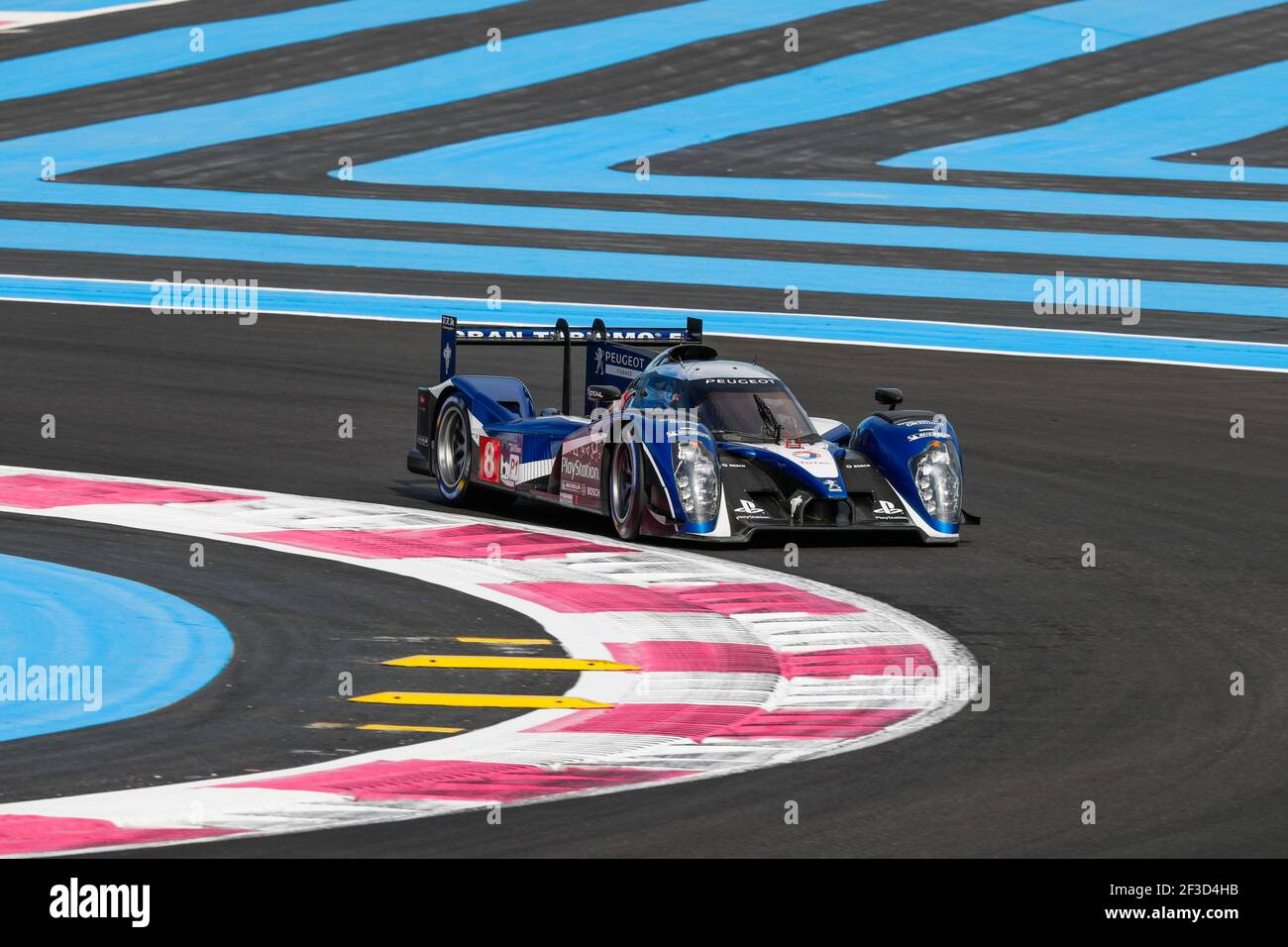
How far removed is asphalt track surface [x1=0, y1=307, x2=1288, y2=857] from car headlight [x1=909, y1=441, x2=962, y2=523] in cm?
23

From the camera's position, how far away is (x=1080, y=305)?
2241 centimetres

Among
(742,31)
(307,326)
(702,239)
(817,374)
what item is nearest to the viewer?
(817,374)

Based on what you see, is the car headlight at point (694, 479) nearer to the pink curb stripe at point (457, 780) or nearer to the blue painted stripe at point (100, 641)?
the blue painted stripe at point (100, 641)

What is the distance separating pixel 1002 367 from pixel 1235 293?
459cm

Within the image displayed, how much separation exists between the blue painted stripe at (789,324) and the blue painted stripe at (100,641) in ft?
32.6

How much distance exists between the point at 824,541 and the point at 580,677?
3.71 m

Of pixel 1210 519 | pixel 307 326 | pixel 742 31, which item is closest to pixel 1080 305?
pixel 307 326

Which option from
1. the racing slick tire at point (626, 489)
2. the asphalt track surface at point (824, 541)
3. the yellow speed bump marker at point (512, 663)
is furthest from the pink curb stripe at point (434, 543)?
the yellow speed bump marker at point (512, 663)

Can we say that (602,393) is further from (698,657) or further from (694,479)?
(698,657)

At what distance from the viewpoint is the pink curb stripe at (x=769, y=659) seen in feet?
30.0

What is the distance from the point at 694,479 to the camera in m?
11.9

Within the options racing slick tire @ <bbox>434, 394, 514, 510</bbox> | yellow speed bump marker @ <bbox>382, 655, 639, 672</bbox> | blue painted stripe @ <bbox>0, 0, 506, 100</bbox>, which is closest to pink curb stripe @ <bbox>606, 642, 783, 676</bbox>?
yellow speed bump marker @ <bbox>382, 655, 639, 672</bbox>

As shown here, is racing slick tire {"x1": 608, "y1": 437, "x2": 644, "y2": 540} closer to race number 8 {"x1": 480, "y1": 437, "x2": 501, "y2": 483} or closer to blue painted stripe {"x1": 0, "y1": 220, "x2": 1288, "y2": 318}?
race number 8 {"x1": 480, "y1": 437, "x2": 501, "y2": 483}

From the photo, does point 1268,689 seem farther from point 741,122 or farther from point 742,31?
point 742,31
